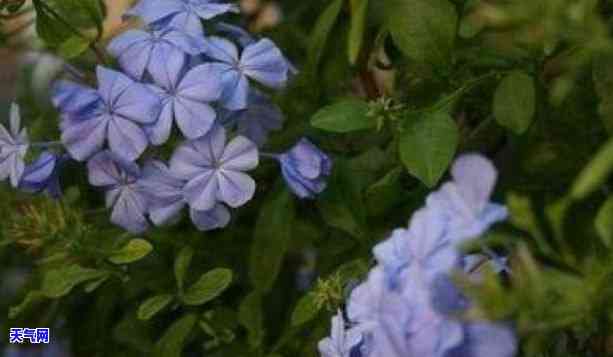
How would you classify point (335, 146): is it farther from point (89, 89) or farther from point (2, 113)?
point (2, 113)

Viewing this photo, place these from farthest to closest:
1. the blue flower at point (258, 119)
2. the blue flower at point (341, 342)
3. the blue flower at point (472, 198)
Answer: the blue flower at point (258, 119) < the blue flower at point (341, 342) < the blue flower at point (472, 198)

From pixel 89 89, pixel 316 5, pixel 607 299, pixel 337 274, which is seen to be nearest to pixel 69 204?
pixel 89 89

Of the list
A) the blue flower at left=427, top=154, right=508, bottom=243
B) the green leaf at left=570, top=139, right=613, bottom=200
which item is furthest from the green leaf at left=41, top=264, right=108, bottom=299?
the green leaf at left=570, top=139, right=613, bottom=200

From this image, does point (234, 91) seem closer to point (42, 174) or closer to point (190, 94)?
point (190, 94)

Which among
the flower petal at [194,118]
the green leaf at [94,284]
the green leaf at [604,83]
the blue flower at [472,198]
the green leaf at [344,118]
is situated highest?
the blue flower at [472,198]

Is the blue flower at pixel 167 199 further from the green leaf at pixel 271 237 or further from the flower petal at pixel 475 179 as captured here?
the flower petal at pixel 475 179

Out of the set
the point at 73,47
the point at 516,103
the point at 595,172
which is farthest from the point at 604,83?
the point at 73,47

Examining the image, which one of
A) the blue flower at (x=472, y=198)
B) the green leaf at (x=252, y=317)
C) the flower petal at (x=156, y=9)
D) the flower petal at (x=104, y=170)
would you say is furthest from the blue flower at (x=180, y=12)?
the blue flower at (x=472, y=198)
